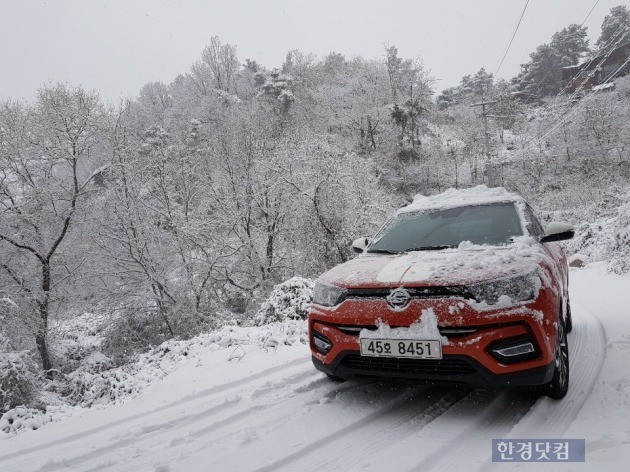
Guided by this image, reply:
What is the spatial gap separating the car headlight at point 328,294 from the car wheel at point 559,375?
150 centimetres

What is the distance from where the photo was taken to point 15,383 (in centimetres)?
691

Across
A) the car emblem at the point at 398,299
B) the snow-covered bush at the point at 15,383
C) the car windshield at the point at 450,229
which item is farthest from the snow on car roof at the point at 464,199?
the snow-covered bush at the point at 15,383

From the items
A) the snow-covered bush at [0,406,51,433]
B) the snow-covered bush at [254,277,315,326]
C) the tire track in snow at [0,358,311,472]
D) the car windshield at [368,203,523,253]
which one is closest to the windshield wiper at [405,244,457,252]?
the car windshield at [368,203,523,253]

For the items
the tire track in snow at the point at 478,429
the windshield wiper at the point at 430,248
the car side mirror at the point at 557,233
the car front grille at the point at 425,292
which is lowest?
the tire track in snow at the point at 478,429

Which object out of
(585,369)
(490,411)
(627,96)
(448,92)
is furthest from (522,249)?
(448,92)

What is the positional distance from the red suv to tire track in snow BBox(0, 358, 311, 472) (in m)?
1.05

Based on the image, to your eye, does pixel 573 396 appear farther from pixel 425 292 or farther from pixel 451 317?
pixel 425 292

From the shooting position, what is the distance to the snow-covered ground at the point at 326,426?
7.51ft

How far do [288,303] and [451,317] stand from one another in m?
4.81

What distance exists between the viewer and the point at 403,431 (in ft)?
8.45

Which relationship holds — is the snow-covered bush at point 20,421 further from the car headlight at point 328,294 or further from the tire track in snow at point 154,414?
the car headlight at point 328,294

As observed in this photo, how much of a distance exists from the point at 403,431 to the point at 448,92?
70.5 meters

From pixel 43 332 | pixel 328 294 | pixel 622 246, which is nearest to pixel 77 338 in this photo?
pixel 43 332

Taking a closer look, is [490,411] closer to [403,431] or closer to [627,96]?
[403,431]
